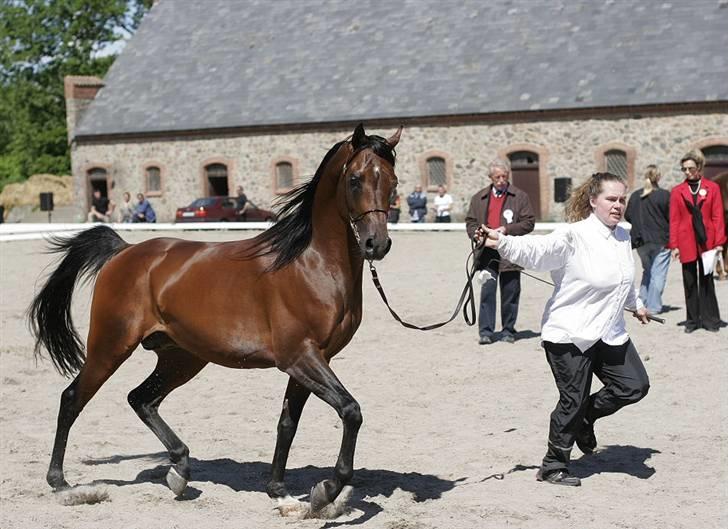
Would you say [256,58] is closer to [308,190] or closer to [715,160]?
[715,160]

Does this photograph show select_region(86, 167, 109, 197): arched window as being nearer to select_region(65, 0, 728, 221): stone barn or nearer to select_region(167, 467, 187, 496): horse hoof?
select_region(65, 0, 728, 221): stone barn

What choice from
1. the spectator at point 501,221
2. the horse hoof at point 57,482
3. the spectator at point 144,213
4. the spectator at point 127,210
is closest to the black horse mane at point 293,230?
the horse hoof at point 57,482

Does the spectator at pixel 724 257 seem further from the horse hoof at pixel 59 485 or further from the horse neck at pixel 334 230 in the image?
the horse hoof at pixel 59 485

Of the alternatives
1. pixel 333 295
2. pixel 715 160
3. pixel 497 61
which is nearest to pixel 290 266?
pixel 333 295

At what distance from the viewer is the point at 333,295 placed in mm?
6559

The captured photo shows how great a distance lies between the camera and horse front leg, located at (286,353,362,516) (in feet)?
20.7

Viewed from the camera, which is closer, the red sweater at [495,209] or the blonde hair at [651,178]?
the red sweater at [495,209]

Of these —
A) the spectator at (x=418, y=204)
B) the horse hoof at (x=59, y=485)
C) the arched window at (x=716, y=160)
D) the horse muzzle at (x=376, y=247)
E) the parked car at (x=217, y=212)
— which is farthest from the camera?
the parked car at (x=217, y=212)

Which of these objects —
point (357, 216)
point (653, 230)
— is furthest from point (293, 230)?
point (653, 230)

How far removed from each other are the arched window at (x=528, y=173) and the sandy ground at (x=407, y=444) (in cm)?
2255

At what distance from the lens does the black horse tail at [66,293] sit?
25.7 feet

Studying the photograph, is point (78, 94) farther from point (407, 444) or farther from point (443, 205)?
point (407, 444)

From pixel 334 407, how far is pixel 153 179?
3856cm

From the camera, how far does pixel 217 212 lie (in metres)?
38.0
